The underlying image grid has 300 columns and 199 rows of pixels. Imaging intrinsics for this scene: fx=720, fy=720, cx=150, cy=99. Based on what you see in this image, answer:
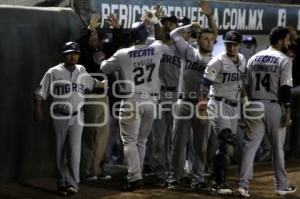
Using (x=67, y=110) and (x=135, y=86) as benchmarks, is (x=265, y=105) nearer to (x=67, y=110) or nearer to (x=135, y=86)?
(x=135, y=86)

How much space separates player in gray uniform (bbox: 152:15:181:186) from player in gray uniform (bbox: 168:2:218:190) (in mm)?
284

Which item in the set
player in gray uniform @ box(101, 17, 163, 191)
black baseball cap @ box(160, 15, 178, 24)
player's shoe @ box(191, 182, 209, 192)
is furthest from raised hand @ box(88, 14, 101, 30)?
player's shoe @ box(191, 182, 209, 192)

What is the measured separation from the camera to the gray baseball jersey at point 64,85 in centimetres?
895

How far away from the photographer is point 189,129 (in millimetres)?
9773

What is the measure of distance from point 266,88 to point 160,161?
1875 mm

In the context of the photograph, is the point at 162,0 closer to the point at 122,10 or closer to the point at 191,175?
the point at 122,10

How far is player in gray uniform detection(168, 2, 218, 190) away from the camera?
956 centimetres

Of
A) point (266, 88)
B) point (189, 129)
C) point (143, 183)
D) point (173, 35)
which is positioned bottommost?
point (143, 183)

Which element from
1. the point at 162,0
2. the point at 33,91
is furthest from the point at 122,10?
the point at 33,91

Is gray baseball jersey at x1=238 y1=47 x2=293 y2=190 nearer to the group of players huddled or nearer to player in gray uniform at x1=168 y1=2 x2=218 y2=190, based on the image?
the group of players huddled

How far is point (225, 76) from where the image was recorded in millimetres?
9133

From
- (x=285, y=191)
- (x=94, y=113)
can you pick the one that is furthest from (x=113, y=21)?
(x=285, y=191)

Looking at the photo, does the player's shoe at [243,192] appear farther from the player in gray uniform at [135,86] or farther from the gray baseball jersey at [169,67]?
the gray baseball jersey at [169,67]

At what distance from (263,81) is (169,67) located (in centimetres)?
146
